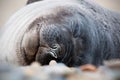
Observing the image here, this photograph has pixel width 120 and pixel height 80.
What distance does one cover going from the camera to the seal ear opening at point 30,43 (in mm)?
1117

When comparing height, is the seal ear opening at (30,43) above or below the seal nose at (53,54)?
above

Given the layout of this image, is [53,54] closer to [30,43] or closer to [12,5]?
[30,43]

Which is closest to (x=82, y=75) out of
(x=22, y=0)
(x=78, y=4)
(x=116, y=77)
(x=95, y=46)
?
(x=116, y=77)

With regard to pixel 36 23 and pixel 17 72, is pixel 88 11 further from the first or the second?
pixel 17 72

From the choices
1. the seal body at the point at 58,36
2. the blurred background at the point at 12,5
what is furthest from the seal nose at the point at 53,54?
the blurred background at the point at 12,5

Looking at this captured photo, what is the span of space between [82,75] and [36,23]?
808 mm

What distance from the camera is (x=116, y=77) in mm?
338

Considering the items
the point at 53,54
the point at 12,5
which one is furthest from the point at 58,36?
the point at 12,5

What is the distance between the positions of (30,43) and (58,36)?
0.10m

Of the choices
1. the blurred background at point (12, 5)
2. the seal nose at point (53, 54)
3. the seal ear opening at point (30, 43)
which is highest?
the blurred background at point (12, 5)

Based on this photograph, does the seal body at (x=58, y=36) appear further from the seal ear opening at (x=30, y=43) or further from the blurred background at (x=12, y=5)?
the blurred background at (x=12, y=5)

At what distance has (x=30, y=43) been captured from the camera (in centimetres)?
114

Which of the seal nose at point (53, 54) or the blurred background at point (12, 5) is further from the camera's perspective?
the blurred background at point (12, 5)

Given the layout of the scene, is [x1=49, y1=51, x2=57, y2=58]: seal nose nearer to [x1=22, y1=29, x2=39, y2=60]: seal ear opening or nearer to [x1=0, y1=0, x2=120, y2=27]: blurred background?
[x1=22, y1=29, x2=39, y2=60]: seal ear opening
